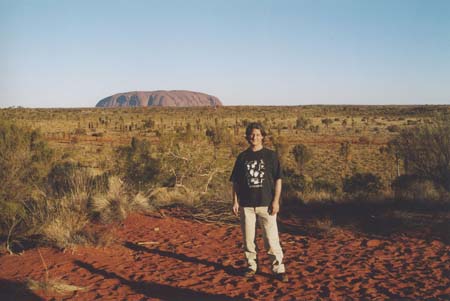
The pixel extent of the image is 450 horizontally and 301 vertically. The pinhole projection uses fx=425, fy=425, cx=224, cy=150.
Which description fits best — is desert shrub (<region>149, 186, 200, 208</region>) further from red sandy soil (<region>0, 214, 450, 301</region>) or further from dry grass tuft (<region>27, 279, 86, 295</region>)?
dry grass tuft (<region>27, 279, 86, 295</region>)

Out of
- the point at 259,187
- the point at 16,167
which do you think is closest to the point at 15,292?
the point at 16,167

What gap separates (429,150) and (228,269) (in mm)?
6281

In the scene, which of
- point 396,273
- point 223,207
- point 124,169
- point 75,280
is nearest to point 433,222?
point 396,273

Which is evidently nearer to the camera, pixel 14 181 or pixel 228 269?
pixel 228 269

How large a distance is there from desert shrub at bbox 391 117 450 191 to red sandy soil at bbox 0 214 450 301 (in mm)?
3161

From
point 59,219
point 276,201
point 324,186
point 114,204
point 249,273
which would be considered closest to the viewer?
point 276,201

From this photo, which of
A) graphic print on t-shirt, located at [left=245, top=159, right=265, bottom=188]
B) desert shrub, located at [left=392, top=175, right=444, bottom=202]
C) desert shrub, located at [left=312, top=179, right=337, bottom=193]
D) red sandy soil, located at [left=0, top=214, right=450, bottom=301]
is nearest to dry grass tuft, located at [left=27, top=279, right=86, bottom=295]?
red sandy soil, located at [left=0, top=214, right=450, bottom=301]

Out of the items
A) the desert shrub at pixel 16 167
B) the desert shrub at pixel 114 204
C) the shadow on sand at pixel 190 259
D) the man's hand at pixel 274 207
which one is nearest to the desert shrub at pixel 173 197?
the desert shrub at pixel 114 204

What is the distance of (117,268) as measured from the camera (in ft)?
20.4

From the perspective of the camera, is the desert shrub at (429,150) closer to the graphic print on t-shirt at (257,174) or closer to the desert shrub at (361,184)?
the desert shrub at (361,184)

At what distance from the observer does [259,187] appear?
16.9 ft

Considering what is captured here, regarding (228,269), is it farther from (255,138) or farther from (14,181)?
(14,181)

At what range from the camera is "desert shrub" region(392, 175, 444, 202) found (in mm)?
9242

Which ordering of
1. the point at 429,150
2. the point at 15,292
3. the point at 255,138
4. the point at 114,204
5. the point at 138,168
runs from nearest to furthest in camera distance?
the point at 255,138 → the point at 15,292 → the point at 114,204 → the point at 429,150 → the point at 138,168
